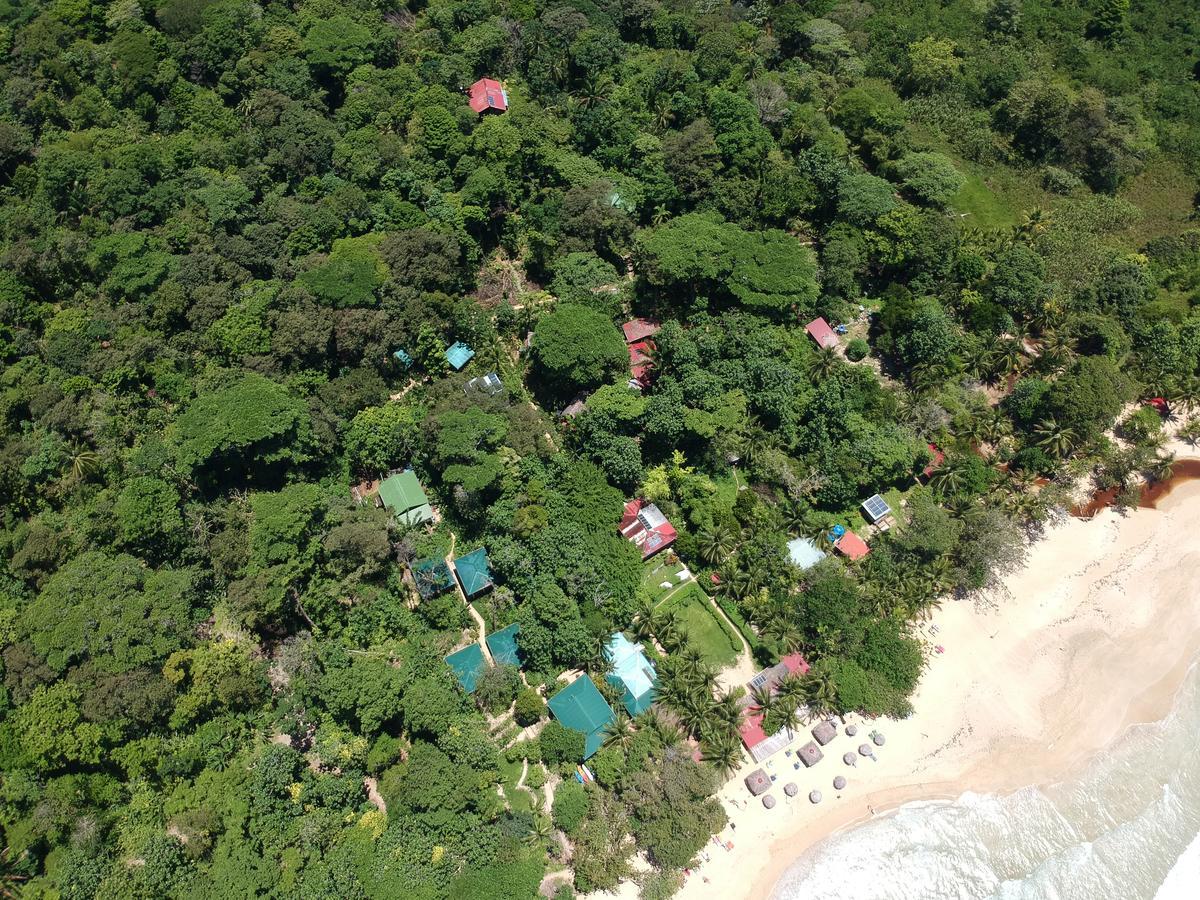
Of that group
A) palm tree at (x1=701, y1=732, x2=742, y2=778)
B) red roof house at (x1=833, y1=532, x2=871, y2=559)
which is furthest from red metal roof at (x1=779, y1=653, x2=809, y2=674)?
red roof house at (x1=833, y1=532, x2=871, y2=559)

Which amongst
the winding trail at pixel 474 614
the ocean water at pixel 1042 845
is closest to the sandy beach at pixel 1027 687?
the ocean water at pixel 1042 845

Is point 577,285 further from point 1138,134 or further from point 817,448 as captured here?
point 1138,134

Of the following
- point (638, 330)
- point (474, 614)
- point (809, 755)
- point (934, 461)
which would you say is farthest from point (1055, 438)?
point (474, 614)

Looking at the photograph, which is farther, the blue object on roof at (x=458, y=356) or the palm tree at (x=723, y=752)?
the blue object on roof at (x=458, y=356)

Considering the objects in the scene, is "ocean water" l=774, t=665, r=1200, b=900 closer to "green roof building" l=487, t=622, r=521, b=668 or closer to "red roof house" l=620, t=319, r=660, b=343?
"green roof building" l=487, t=622, r=521, b=668

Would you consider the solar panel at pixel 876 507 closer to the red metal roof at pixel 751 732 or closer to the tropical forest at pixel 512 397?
the tropical forest at pixel 512 397
